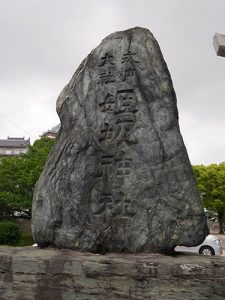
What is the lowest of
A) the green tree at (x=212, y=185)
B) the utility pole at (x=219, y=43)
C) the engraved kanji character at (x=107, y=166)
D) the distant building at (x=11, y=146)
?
the engraved kanji character at (x=107, y=166)

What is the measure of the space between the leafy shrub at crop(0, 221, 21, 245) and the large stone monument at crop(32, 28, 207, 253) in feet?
36.4

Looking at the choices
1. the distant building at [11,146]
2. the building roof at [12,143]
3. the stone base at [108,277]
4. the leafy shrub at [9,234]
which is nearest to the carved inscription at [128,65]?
the stone base at [108,277]

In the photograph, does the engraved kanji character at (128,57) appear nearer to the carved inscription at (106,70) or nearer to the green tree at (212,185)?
the carved inscription at (106,70)

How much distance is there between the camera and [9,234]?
1641 cm

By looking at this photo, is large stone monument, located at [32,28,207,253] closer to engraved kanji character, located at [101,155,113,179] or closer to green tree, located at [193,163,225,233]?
engraved kanji character, located at [101,155,113,179]

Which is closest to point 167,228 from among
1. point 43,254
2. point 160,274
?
point 160,274

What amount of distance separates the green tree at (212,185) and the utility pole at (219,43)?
28.7m

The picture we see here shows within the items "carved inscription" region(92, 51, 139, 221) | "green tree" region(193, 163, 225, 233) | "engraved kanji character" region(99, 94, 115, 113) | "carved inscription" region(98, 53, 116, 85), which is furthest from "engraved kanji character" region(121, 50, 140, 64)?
"green tree" region(193, 163, 225, 233)

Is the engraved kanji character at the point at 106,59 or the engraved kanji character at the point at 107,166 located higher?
the engraved kanji character at the point at 106,59

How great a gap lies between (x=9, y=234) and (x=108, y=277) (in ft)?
41.3

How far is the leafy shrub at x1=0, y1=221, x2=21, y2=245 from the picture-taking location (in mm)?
16266

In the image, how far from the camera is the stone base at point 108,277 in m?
4.46

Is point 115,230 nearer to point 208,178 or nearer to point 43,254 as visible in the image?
point 43,254

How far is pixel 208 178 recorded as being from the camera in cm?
3569
